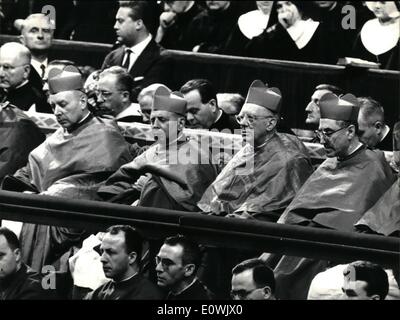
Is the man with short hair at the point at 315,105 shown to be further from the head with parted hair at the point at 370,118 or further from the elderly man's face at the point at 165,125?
the elderly man's face at the point at 165,125

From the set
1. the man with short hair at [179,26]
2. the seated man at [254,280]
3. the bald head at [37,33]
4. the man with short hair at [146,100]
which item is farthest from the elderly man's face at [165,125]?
the man with short hair at [179,26]

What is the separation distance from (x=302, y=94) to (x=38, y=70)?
2.17 m

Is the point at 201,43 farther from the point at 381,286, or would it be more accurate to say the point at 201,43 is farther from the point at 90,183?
the point at 381,286

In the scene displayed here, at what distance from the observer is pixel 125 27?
11.0 metres

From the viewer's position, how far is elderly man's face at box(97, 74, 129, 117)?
10016mm

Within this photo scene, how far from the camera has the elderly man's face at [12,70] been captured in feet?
34.2

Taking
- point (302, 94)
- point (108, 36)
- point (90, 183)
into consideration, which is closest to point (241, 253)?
point (90, 183)

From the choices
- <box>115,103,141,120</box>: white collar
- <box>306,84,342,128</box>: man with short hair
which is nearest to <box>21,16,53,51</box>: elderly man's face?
<box>115,103,141,120</box>: white collar

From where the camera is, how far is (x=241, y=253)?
8305 millimetres

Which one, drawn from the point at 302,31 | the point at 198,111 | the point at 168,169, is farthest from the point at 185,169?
the point at 302,31

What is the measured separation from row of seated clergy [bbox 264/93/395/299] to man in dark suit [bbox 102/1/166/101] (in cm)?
246

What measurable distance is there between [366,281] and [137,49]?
12.7 feet

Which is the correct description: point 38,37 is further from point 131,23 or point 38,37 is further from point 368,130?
point 368,130

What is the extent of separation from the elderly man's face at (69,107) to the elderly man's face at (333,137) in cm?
191
